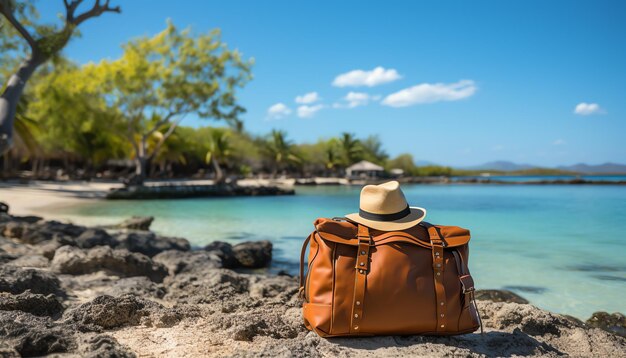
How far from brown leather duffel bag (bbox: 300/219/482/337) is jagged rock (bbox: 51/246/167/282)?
12.0 feet

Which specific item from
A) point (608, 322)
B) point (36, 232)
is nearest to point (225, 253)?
point (36, 232)

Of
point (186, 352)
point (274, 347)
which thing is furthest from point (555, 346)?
point (186, 352)

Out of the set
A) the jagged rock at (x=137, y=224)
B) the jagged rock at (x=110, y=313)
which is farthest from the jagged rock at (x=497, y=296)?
the jagged rock at (x=137, y=224)

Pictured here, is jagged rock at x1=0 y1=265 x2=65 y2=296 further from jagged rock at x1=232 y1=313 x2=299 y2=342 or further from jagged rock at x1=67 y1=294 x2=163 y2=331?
jagged rock at x1=232 y1=313 x2=299 y2=342

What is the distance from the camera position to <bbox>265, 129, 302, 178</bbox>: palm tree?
51469mm

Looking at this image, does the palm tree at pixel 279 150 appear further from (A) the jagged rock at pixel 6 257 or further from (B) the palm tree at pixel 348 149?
(A) the jagged rock at pixel 6 257

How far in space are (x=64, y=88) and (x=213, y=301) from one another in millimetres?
25632

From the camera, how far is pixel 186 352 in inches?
96.3

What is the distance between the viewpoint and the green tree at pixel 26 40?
308 inches

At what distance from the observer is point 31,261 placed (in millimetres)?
5359

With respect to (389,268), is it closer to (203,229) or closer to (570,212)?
(203,229)

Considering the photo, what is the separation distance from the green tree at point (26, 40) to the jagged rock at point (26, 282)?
471cm

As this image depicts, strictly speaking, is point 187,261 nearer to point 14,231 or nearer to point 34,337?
point 34,337

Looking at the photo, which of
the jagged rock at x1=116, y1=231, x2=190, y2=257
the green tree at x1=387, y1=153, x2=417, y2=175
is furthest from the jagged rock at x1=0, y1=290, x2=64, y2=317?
the green tree at x1=387, y1=153, x2=417, y2=175
